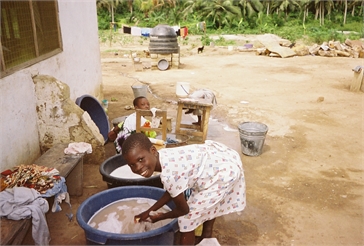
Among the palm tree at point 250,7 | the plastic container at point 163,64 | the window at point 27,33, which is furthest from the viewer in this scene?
the palm tree at point 250,7

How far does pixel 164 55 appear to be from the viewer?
12.6 m

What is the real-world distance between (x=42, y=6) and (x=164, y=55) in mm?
8138

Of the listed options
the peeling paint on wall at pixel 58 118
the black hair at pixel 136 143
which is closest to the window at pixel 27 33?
the peeling paint on wall at pixel 58 118

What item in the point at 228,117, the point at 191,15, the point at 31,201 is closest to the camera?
the point at 31,201

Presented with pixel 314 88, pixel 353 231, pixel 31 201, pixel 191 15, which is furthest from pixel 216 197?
pixel 191 15

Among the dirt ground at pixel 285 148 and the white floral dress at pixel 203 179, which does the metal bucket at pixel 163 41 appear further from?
the white floral dress at pixel 203 179

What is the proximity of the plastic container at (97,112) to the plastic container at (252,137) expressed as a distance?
2.35m

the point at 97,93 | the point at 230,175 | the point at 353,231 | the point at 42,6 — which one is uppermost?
the point at 42,6

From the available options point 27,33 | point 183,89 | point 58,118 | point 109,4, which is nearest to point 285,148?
point 183,89

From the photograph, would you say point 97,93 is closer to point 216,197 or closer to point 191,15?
point 216,197

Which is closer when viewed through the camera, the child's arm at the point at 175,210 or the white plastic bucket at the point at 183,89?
the child's arm at the point at 175,210

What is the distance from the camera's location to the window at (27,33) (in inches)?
146

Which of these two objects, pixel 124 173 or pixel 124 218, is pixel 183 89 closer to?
pixel 124 173

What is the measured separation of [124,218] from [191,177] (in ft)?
2.68
